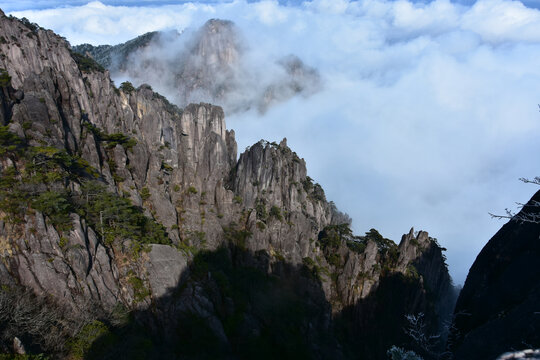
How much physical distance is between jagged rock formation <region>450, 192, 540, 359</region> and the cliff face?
1028 inches

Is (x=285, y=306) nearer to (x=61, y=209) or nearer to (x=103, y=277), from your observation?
(x=103, y=277)

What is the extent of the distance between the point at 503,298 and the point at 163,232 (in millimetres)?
39912

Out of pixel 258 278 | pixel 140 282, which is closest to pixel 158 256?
pixel 140 282

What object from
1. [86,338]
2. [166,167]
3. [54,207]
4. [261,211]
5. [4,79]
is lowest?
[86,338]

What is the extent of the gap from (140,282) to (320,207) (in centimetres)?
6148

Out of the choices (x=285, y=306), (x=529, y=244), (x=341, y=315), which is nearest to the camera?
(x=529, y=244)

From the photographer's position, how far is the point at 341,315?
63.5 m

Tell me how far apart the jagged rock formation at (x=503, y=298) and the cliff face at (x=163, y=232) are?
2611cm

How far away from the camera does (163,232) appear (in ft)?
153

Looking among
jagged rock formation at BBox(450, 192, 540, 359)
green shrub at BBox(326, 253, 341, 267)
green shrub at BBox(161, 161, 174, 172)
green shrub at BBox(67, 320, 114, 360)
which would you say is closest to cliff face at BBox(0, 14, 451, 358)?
green shrub at BBox(67, 320, 114, 360)

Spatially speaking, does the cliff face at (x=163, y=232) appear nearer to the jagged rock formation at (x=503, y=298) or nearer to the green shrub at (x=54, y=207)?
the green shrub at (x=54, y=207)

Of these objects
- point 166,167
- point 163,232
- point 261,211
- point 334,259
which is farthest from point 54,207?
point 334,259

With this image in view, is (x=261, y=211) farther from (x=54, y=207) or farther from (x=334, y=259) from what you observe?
(x=54, y=207)

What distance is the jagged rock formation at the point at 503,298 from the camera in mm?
12195
